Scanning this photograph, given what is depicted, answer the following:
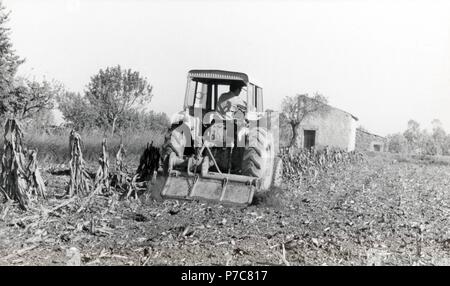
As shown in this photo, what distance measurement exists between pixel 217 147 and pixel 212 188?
124 cm

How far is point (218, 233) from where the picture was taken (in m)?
5.39

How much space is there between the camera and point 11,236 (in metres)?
4.94

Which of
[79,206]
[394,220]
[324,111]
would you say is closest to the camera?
[79,206]

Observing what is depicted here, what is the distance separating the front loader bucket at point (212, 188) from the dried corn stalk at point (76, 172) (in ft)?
4.38

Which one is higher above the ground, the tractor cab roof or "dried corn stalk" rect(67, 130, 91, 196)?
the tractor cab roof

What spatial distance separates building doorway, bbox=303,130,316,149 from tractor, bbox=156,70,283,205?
24.5 meters

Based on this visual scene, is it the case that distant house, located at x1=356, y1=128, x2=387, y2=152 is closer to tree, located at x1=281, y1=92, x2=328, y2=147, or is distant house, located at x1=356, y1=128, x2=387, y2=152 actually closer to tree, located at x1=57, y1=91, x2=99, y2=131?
tree, located at x1=281, y1=92, x2=328, y2=147

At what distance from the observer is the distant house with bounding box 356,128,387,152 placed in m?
38.8

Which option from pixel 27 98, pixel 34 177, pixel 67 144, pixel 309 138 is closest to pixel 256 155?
pixel 34 177

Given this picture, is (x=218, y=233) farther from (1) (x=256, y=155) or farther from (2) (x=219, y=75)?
(2) (x=219, y=75)

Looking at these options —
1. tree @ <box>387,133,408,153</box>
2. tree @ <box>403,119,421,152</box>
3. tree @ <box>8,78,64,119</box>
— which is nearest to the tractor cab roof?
tree @ <box>8,78,64,119</box>
